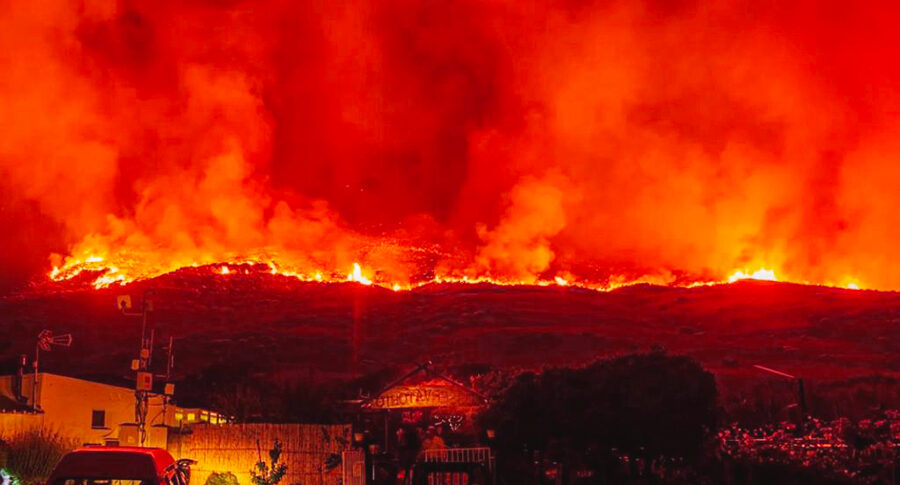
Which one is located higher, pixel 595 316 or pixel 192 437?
pixel 595 316

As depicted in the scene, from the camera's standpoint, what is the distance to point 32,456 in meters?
18.3

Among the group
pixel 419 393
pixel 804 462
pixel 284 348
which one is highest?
pixel 284 348

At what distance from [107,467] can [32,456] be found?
928cm

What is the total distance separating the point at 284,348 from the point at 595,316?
61.3 ft

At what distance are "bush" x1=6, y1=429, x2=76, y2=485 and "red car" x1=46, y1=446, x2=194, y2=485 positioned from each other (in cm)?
764

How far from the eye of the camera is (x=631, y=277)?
233ft

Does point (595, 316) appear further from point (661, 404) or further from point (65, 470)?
point (65, 470)

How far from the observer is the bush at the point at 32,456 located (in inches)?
695

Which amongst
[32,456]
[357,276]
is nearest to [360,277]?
[357,276]

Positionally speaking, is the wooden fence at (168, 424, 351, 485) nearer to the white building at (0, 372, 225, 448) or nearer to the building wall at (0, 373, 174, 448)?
the white building at (0, 372, 225, 448)

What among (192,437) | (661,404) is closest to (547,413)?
(661,404)

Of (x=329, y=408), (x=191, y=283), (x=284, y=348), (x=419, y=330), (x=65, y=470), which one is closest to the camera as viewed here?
(x=65, y=470)

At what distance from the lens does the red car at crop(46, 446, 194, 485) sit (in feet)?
33.7

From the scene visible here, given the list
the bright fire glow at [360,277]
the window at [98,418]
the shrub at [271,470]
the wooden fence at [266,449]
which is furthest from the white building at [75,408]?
the bright fire glow at [360,277]
